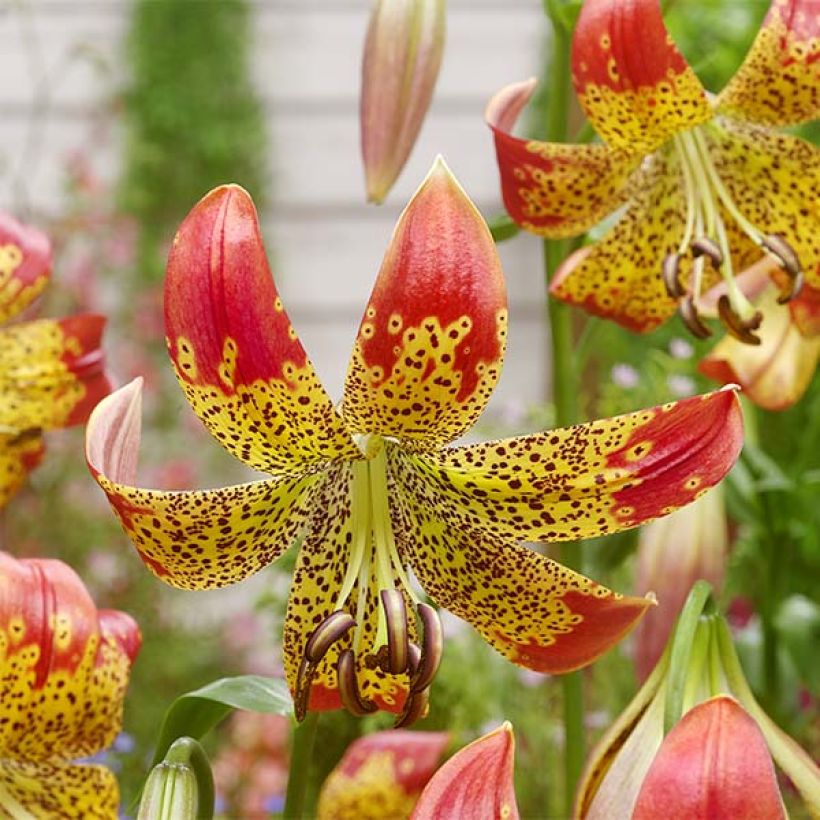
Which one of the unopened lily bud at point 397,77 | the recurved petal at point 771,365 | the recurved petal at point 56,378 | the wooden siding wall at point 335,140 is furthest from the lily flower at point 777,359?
the wooden siding wall at point 335,140

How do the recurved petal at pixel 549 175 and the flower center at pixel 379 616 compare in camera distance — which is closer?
the flower center at pixel 379 616

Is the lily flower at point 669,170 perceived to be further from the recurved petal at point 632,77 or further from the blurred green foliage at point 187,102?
the blurred green foliage at point 187,102

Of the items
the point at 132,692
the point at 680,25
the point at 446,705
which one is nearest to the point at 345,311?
the point at 132,692

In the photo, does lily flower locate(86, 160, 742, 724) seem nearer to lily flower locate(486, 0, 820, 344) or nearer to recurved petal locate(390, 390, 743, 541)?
recurved petal locate(390, 390, 743, 541)

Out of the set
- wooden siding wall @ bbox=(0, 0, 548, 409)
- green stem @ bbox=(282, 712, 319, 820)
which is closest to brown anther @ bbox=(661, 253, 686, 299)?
green stem @ bbox=(282, 712, 319, 820)

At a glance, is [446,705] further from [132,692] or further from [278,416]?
[132,692]

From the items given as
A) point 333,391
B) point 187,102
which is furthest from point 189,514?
point 187,102
